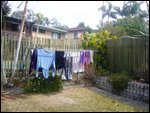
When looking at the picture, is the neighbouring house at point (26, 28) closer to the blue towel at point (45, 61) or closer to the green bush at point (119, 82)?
the blue towel at point (45, 61)

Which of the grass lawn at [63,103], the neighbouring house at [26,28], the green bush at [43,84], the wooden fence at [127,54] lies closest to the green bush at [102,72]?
the wooden fence at [127,54]

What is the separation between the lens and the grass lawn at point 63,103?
22.5 ft

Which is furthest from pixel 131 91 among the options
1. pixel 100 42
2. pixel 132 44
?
pixel 100 42

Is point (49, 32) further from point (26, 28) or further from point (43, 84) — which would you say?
point (43, 84)

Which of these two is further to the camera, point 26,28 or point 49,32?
point 49,32

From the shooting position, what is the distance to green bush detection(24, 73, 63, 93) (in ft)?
29.0

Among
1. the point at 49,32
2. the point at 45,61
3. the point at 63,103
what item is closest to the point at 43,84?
the point at 45,61

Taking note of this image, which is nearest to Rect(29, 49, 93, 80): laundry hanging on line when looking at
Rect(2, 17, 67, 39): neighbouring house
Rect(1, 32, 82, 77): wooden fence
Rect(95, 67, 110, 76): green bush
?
Rect(95, 67, 110, 76): green bush

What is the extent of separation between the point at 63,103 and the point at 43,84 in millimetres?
1724

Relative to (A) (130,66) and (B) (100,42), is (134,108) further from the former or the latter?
(B) (100,42)

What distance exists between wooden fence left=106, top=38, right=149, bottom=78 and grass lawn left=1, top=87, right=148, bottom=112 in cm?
210

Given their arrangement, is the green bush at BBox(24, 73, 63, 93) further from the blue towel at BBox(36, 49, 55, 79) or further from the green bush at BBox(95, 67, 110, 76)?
the green bush at BBox(95, 67, 110, 76)

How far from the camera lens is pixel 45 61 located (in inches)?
353

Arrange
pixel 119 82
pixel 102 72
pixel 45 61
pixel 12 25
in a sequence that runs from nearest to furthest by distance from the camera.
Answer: pixel 45 61 → pixel 119 82 → pixel 102 72 → pixel 12 25
